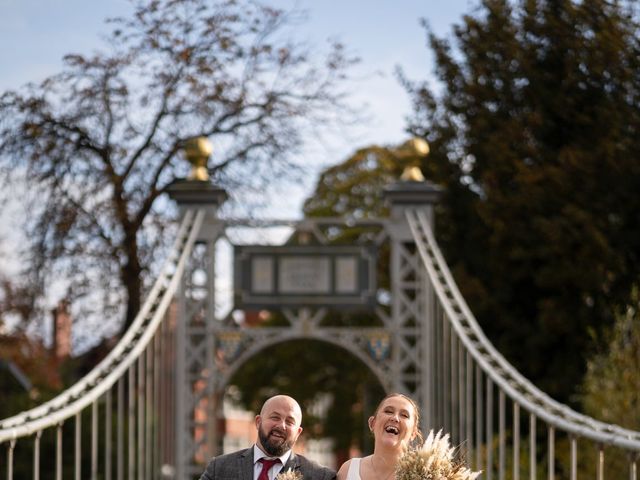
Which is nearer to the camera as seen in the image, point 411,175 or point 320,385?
point 411,175

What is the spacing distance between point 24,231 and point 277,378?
49.3ft

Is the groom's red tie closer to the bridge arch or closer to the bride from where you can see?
the bride

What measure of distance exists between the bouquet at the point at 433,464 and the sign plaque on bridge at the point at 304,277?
9.58m

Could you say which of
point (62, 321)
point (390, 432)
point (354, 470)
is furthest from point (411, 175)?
point (390, 432)

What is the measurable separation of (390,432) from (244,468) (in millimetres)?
479

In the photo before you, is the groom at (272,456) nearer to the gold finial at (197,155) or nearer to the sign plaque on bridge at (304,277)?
the sign plaque on bridge at (304,277)

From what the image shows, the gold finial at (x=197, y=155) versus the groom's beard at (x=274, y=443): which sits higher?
the gold finial at (x=197, y=155)

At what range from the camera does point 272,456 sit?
14.5ft

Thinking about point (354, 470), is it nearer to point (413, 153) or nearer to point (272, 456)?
point (272, 456)

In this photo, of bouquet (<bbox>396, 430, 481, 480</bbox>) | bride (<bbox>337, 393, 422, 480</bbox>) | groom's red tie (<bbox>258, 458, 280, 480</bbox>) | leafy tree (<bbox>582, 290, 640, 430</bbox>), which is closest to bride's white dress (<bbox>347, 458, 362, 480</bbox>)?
bride (<bbox>337, 393, 422, 480</bbox>)

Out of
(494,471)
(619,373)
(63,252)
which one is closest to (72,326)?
(63,252)

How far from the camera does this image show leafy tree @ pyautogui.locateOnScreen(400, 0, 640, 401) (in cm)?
1493

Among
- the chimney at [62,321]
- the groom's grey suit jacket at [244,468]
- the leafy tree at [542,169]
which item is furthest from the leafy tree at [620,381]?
the groom's grey suit jacket at [244,468]

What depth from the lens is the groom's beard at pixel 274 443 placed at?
14.2 feet
